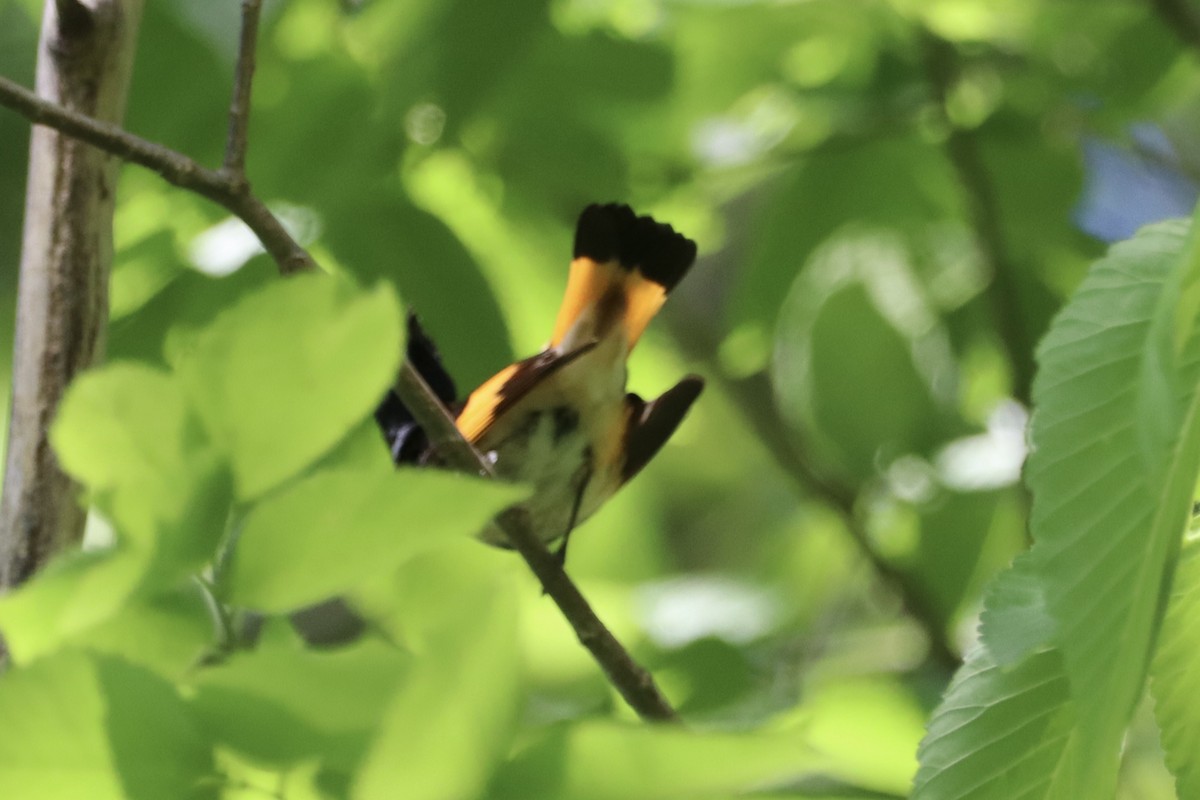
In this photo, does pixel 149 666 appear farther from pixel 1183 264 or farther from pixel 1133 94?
pixel 1133 94

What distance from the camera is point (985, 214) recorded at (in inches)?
49.9

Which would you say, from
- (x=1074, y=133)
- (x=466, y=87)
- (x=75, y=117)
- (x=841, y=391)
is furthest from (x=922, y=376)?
(x=75, y=117)

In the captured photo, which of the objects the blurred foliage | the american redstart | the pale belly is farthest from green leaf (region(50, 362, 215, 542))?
the pale belly

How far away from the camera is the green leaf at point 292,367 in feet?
1.07

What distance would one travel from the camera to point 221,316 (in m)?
0.33

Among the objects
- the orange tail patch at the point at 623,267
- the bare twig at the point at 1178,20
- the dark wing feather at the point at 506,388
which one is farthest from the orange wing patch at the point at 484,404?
the bare twig at the point at 1178,20

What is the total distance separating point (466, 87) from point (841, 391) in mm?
557

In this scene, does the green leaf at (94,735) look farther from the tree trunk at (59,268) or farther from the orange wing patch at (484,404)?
the orange wing patch at (484,404)

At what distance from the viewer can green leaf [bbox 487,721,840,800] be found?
30 cm

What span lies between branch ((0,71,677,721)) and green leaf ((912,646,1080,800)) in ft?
0.49

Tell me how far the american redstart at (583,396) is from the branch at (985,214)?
38 cm

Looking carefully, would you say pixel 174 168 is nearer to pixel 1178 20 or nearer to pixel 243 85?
pixel 243 85

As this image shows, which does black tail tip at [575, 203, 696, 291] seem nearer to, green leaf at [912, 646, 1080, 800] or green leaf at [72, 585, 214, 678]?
green leaf at [912, 646, 1080, 800]

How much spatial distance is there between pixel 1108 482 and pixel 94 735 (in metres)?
0.34
